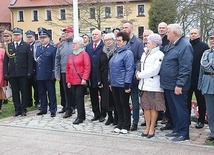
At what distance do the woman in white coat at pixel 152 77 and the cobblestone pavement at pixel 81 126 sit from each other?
644 mm

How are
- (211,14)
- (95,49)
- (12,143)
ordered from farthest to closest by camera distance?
(211,14), (95,49), (12,143)

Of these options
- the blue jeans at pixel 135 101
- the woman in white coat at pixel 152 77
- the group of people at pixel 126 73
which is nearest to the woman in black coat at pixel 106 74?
the group of people at pixel 126 73

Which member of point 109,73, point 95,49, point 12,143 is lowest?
point 12,143

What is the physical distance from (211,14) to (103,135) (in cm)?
1825

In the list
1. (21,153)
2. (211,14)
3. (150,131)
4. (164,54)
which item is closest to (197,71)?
(164,54)

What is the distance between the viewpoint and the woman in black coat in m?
7.03

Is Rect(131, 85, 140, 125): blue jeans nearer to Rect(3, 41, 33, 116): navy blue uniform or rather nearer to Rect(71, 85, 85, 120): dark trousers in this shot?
Rect(71, 85, 85, 120): dark trousers

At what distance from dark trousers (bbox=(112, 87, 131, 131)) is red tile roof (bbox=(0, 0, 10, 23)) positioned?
5128 cm

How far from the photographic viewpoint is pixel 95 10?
94.3ft

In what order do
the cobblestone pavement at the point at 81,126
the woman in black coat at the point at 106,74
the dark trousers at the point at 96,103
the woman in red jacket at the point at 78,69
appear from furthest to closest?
the dark trousers at the point at 96,103 < the woman in red jacket at the point at 78,69 < the woman in black coat at the point at 106,74 < the cobblestone pavement at the point at 81,126

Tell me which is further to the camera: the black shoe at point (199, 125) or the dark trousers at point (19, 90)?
the dark trousers at point (19, 90)

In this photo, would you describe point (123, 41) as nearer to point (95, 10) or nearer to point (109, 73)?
point (109, 73)

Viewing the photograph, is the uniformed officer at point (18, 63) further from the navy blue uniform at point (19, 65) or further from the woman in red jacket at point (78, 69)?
the woman in red jacket at point (78, 69)

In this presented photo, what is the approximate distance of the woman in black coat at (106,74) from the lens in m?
7.03
